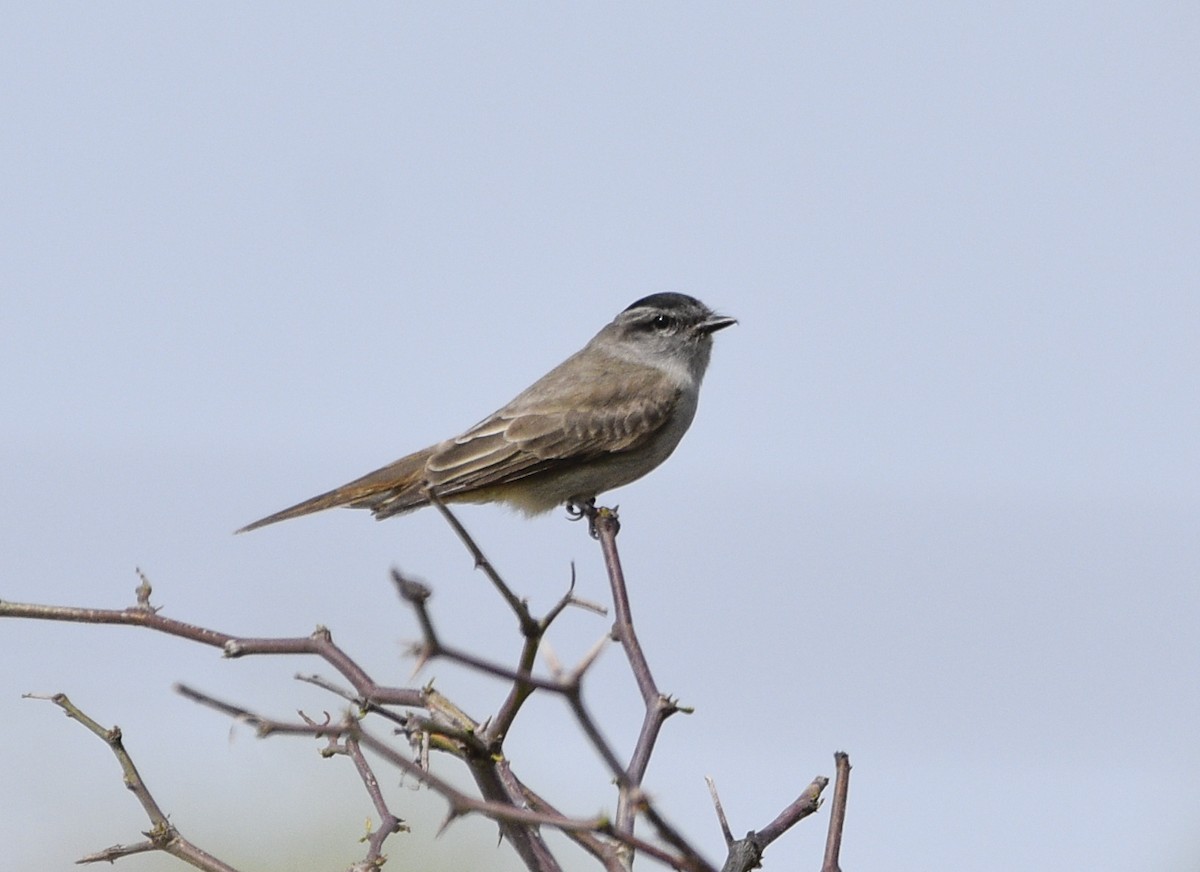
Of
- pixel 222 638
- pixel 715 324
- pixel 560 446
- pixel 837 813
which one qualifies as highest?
pixel 715 324

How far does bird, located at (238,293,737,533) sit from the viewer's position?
8.47 meters

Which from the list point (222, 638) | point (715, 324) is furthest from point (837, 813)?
point (715, 324)

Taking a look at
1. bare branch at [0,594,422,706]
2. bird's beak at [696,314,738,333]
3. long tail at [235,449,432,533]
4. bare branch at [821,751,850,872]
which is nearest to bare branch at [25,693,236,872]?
bare branch at [0,594,422,706]

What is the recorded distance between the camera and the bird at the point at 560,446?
8.47 meters

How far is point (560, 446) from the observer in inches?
345

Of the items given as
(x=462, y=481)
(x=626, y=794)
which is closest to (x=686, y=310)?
(x=462, y=481)

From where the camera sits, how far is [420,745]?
236 centimetres

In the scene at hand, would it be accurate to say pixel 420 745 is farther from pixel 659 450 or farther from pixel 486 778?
pixel 659 450

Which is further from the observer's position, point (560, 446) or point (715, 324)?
point (715, 324)

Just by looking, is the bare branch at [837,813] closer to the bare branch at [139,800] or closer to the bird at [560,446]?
the bare branch at [139,800]

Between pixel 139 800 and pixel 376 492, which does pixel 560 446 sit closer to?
pixel 376 492

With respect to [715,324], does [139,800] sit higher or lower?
lower

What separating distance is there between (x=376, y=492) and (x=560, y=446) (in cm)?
113

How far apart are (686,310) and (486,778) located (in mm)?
7680
